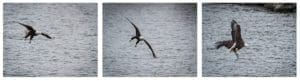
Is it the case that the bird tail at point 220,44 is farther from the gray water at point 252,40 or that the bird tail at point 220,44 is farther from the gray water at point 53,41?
the gray water at point 53,41

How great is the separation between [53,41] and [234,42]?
893 millimetres

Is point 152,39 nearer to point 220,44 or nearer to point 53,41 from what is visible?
point 220,44

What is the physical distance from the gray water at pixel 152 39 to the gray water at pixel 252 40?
0.26 ft

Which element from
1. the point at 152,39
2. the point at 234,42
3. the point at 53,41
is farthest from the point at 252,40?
the point at 53,41

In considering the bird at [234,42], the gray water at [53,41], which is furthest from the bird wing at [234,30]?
the gray water at [53,41]

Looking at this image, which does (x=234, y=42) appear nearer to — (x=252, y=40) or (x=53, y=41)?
(x=252, y=40)

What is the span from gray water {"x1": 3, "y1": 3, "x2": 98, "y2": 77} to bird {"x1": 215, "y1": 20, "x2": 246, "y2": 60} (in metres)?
0.64

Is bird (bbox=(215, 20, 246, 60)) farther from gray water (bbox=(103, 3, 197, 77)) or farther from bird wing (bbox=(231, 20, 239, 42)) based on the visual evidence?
gray water (bbox=(103, 3, 197, 77))

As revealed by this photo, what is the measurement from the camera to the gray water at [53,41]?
10.3ft

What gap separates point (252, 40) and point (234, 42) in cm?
9

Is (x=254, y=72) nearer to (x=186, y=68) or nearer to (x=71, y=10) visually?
(x=186, y=68)

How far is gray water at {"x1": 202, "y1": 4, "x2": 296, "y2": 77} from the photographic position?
3.12 m

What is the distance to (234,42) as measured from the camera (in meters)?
3.13

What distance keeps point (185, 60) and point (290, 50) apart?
52cm
